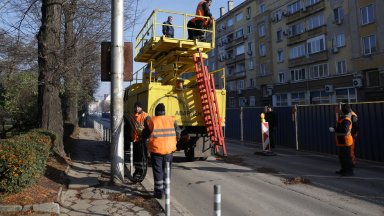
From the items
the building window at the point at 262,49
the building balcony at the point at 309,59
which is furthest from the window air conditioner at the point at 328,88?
the building window at the point at 262,49

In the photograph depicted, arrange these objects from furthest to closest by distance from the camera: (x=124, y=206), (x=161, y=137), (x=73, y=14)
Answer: (x=73, y=14)
(x=161, y=137)
(x=124, y=206)

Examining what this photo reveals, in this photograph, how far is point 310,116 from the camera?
1428cm

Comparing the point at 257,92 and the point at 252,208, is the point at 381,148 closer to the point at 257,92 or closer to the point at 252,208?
the point at 252,208

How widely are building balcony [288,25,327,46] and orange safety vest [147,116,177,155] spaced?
1337 inches

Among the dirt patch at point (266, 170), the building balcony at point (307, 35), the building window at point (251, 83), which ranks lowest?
the dirt patch at point (266, 170)

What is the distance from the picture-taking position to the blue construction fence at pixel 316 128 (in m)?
11.3

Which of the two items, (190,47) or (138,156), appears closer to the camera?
(138,156)

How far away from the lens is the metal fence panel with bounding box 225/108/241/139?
2073 centimetres

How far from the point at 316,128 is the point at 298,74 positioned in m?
28.6

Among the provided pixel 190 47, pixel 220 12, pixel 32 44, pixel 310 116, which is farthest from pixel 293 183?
pixel 220 12

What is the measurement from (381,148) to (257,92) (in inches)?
1567

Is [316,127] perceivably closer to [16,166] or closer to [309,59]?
[16,166]

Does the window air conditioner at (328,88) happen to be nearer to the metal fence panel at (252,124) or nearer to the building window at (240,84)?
the metal fence panel at (252,124)

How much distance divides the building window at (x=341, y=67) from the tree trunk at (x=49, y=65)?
96.5ft
